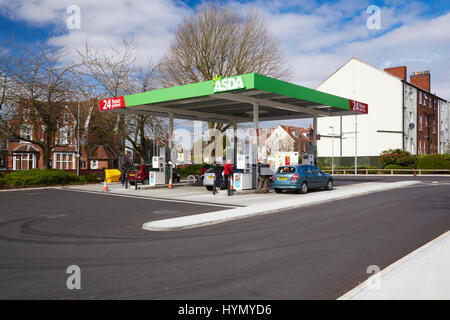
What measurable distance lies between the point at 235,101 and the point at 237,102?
2.35ft

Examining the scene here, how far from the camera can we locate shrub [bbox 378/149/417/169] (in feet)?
131

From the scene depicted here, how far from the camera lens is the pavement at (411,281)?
449 centimetres

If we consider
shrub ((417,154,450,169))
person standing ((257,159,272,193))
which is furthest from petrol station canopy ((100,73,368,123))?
shrub ((417,154,450,169))

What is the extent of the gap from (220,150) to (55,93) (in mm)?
17270

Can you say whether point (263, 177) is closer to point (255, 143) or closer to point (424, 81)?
point (255, 143)

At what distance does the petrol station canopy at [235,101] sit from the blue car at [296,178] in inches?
127

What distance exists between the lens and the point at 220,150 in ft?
126

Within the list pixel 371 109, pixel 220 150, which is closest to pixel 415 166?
pixel 371 109

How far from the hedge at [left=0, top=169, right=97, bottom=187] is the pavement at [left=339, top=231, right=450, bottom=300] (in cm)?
2273

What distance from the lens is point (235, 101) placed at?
20.2m

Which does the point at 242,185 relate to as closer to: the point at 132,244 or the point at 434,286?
the point at 132,244

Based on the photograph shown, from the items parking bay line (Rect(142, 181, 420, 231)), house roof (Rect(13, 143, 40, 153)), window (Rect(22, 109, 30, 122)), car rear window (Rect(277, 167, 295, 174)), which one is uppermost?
window (Rect(22, 109, 30, 122))

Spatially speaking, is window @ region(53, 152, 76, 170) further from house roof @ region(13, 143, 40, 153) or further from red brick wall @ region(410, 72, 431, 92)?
red brick wall @ region(410, 72, 431, 92)

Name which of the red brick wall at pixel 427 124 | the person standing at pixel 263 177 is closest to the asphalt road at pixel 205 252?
the person standing at pixel 263 177
